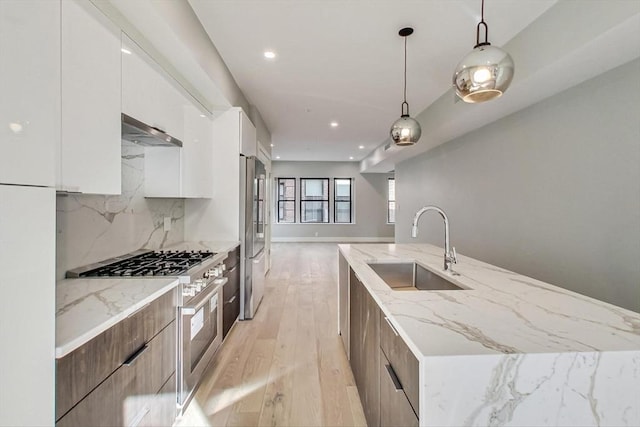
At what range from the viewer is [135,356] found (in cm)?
122

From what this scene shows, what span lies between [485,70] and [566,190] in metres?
1.95

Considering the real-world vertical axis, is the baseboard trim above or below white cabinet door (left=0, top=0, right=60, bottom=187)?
below

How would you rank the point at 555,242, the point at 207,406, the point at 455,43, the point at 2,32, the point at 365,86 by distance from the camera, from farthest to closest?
1. the point at 365,86
2. the point at 555,242
3. the point at 455,43
4. the point at 207,406
5. the point at 2,32

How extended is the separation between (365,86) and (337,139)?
288 cm

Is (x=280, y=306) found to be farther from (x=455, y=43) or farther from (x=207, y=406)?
(x=455, y=43)

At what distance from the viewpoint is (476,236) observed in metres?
4.00

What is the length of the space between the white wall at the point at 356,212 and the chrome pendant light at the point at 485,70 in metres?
8.26

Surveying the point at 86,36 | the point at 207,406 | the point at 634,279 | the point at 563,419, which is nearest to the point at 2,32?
the point at 86,36

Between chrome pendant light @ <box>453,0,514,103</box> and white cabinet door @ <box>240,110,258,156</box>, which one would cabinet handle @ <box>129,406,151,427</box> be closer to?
chrome pendant light @ <box>453,0,514,103</box>

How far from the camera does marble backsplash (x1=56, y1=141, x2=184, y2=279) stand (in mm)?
1569

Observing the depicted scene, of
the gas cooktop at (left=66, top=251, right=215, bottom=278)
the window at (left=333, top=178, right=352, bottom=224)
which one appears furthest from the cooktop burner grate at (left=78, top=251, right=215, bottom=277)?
the window at (left=333, top=178, right=352, bottom=224)

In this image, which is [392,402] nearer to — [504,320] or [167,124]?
[504,320]

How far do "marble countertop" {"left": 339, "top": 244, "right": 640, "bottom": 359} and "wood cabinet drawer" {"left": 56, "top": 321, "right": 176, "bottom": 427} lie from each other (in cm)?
110

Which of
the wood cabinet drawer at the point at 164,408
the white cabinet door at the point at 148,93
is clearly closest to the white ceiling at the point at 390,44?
the white cabinet door at the point at 148,93
